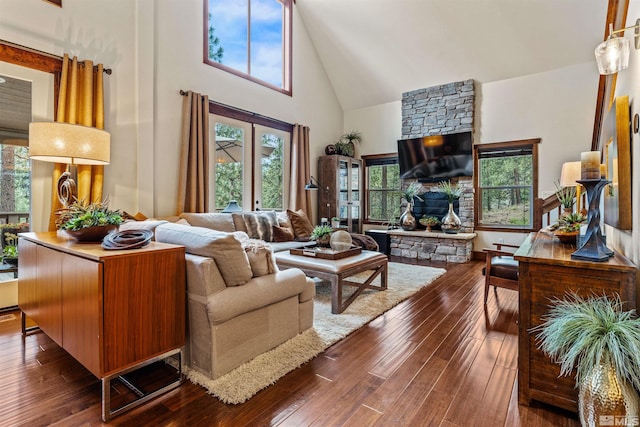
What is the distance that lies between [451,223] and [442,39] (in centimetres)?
326

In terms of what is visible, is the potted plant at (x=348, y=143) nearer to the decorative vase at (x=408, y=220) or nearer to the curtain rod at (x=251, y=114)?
the curtain rod at (x=251, y=114)

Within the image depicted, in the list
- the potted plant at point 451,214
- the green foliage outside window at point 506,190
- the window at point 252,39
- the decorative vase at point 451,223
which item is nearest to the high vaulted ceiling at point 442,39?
the window at point 252,39

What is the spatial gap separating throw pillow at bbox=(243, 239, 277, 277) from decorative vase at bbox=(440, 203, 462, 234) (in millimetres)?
4455

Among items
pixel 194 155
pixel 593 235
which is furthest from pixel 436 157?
pixel 593 235

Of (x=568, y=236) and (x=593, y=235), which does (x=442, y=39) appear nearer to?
(x=568, y=236)

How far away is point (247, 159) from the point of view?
5527 millimetres

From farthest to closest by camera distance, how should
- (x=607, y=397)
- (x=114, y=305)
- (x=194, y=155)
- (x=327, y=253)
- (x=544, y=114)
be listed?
(x=544, y=114), (x=194, y=155), (x=327, y=253), (x=114, y=305), (x=607, y=397)

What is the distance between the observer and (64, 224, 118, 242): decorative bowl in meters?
2.07

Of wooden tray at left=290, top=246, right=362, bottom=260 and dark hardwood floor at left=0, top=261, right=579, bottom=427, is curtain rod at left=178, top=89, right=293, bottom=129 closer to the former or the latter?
wooden tray at left=290, top=246, right=362, bottom=260

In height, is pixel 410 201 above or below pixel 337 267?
above

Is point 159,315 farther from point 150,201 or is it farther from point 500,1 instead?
point 500,1

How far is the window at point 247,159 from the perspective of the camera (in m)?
5.12

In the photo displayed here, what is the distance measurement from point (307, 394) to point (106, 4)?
15.3ft

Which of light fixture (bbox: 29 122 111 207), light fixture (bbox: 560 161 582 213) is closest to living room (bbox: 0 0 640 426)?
light fixture (bbox: 29 122 111 207)
